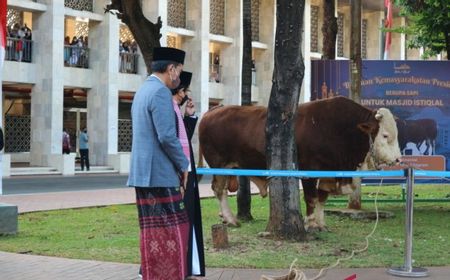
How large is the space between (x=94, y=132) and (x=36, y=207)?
59.3ft

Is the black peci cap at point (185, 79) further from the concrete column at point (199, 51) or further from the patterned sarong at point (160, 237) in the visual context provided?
the concrete column at point (199, 51)

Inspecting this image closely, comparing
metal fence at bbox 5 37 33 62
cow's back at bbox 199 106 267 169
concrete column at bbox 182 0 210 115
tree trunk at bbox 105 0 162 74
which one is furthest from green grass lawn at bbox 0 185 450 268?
concrete column at bbox 182 0 210 115

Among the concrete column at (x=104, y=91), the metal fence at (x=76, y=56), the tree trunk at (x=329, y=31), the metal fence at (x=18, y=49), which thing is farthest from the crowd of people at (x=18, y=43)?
the tree trunk at (x=329, y=31)

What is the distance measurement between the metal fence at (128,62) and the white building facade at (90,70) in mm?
53

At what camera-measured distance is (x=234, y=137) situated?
11.4 metres

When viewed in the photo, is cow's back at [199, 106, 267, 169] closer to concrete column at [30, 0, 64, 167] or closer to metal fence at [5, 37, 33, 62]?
concrete column at [30, 0, 64, 167]

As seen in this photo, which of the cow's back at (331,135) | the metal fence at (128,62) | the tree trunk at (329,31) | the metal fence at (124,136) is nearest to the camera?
the cow's back at (331,135)

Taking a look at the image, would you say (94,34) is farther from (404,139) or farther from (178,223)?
(178,223)

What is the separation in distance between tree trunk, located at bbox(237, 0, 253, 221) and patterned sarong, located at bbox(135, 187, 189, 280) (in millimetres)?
6356

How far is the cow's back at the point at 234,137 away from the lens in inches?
439

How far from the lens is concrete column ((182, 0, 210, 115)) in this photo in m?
36.6

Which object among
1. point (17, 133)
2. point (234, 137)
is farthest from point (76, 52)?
point (234, 137)

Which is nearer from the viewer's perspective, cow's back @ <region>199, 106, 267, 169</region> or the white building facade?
cow's back @ <region>199, 106, 267, 169</region>

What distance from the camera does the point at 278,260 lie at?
26.5 ft
